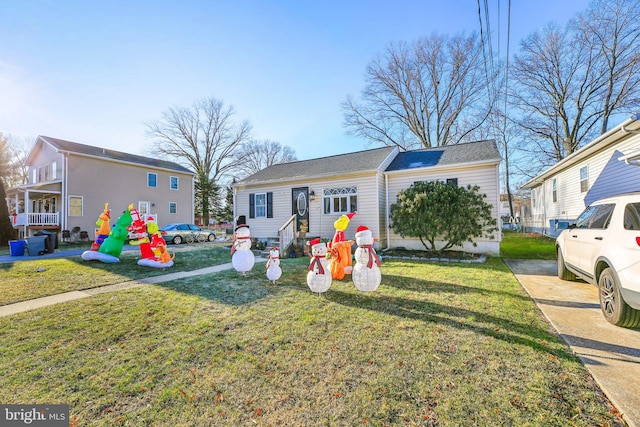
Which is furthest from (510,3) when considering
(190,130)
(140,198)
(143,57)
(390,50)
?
(190,130)

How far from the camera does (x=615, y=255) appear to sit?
346 centimetres

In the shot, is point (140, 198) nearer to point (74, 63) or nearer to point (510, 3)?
point (74, 63)

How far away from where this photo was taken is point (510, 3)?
5.94m

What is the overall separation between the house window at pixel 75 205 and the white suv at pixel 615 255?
2296 centimetres

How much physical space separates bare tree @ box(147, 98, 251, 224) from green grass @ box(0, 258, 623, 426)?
26573 mm

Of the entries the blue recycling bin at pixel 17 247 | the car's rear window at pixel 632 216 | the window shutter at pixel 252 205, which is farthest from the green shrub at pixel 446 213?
the blue recycling bin at pixel 17 247

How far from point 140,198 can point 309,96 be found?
14843 millimetres

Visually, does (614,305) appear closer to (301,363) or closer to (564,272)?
(564,272)

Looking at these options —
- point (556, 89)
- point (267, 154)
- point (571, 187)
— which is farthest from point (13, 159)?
point (556, 89)

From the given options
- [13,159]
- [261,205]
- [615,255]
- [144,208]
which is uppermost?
[13,159]

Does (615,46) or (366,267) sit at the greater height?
(615,46)

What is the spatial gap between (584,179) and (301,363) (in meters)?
14.7

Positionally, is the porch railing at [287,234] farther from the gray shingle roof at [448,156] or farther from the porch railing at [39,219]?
the porch railing at [39,219]

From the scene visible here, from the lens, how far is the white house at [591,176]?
772 cm
